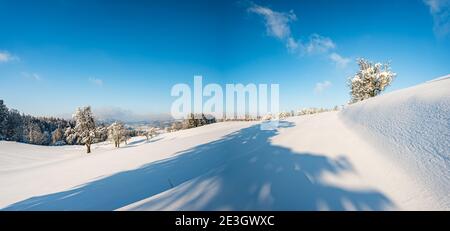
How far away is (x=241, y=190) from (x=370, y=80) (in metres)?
30.3

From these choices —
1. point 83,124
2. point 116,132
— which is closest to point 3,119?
point 116,132

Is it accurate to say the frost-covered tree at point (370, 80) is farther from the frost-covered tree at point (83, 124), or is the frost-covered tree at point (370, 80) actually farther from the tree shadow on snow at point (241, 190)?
the frost-covered tree at point (83, 124)

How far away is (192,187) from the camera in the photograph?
14.5 feet

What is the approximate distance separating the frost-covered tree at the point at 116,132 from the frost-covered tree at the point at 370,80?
131 ft

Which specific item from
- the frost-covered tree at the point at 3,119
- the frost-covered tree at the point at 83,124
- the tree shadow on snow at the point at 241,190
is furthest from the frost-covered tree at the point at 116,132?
the tree shadow on snow at the point at 241,190

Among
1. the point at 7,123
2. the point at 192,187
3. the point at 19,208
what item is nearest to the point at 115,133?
the point at 7,123

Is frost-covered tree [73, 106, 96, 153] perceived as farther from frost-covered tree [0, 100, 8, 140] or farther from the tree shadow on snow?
the tree shadow on snow

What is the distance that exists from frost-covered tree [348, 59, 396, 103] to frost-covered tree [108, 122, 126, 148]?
40.0 meters

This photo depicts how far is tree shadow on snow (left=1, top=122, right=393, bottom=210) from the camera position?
3643 millimetres

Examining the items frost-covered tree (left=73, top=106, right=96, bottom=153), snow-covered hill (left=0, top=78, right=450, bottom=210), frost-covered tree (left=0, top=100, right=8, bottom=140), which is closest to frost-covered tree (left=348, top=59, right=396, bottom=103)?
snow-covered hill (left=0, top=78, right=450, bottom=210)

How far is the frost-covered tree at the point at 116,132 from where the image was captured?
4269 cm

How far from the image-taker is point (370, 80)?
92.2 feet
